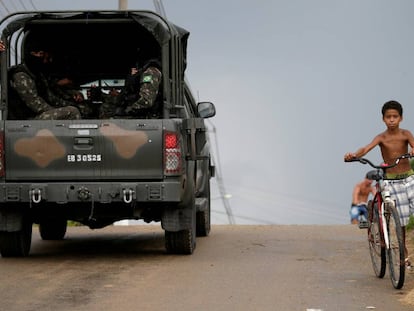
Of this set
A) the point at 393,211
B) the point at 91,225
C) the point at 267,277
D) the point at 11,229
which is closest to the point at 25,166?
the point at 11,229

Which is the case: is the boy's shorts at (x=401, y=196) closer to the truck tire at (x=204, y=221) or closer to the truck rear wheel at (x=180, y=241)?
the truck rear wheel at (x=180, y=241)

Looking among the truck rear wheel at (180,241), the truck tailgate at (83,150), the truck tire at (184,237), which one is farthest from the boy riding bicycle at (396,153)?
the truck rear wheel at (180,241)

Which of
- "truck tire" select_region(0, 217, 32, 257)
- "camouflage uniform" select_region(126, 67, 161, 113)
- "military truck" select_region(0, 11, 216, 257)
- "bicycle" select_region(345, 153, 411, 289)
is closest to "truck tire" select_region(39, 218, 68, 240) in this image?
"military truck" select_region(0, 11, 216, 257)

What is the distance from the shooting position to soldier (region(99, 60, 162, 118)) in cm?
1241

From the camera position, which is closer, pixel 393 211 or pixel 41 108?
pixel 393 211

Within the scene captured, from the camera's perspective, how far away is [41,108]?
12.4m

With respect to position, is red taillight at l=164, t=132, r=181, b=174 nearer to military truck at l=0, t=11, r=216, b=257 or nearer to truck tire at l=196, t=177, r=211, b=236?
military truck at l=0, t=11, r=216, b=257

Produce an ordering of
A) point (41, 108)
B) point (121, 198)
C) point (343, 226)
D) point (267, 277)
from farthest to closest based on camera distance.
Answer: point (343, 226), point (41, 108), point (121, 198), point (267, 277)

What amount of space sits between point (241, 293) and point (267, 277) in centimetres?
124

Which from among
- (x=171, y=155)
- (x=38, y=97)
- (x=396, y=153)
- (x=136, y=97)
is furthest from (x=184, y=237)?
(x=396, y=153)

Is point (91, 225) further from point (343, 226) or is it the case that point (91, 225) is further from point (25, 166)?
point (343, 226)

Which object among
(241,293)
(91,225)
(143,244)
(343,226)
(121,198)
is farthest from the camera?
(343,226)

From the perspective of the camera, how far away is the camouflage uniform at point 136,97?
40.7 feet

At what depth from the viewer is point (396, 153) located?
995 centimetres
